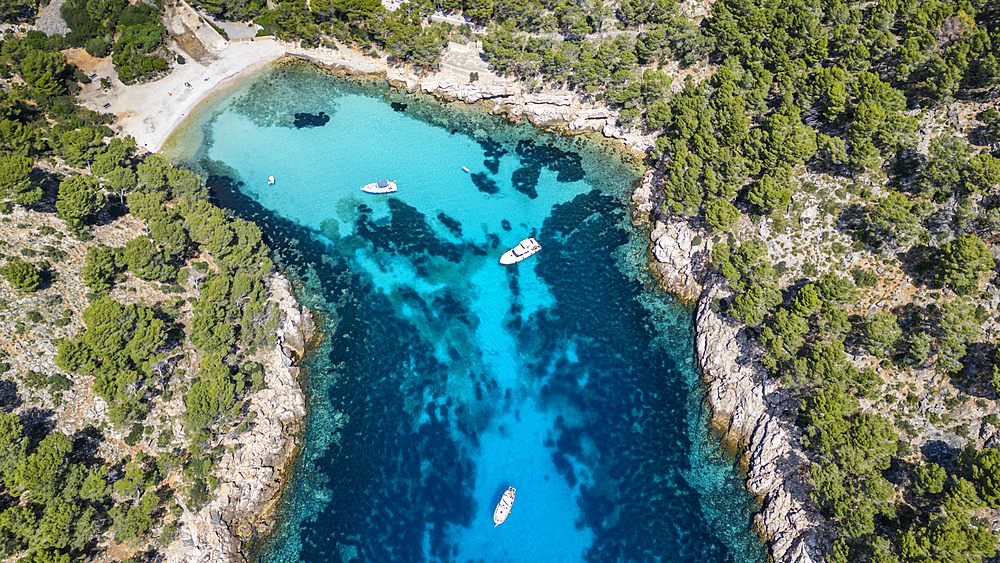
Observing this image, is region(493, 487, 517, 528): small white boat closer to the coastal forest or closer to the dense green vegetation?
the dense green vegetation

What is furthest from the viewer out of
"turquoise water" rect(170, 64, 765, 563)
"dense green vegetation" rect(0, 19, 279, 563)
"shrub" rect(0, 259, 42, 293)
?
"shrub" rect(0, 259, 42, 293)

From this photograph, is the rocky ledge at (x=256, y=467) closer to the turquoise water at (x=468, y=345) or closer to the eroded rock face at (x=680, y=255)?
the turquoise water at (x=468, y=345)

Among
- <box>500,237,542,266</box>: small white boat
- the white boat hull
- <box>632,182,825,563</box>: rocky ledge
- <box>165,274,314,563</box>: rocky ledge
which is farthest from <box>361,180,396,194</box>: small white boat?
<box>632,182,825,563</box>: rocky ledge

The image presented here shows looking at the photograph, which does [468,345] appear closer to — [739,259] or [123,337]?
[739,259]

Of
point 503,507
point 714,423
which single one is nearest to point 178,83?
point 503,507

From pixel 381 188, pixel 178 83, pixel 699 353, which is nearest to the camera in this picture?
pixel 699 353

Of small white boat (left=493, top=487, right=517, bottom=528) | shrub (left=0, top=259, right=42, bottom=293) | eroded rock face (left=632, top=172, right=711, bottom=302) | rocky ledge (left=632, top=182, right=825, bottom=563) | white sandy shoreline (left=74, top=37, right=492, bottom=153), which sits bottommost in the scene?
small white boat (left=493, top=487, right=517, bottom=528)
